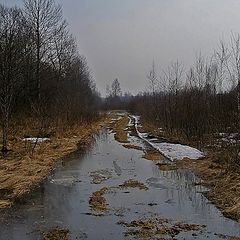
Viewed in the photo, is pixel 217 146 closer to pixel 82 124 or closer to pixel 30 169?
pixel 30 169

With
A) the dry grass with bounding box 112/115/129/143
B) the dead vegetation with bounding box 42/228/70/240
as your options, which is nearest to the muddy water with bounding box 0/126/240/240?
the dead vegetation with bounding box 42/228/70/240

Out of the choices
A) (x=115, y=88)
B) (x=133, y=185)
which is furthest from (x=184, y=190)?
(x=115, y=88)

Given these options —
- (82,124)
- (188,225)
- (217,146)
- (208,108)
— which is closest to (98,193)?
(188,225)

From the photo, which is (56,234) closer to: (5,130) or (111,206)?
(111,206)

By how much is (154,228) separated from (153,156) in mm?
11413

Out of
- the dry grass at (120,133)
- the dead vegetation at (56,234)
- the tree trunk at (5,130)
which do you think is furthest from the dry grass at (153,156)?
the dead vegetation at (56,234)

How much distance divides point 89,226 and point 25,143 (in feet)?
44.7

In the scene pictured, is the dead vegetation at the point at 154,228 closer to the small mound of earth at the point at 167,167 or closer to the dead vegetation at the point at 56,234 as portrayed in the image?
the dead vegetation at the point at 56,234

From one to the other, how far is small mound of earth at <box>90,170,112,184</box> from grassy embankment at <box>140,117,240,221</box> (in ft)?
10.1

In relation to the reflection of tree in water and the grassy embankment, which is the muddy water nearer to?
the reflection of tree in water

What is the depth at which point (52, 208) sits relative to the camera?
9312 mm

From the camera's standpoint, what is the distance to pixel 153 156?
62.6ft

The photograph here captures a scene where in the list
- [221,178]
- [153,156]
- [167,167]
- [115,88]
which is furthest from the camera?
[115,88]

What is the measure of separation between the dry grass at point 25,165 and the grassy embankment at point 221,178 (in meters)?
5.00
